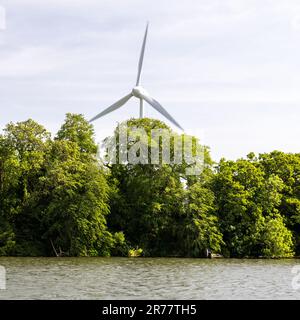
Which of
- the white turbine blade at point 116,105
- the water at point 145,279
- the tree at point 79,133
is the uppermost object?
the white turbine blade at point 116,105

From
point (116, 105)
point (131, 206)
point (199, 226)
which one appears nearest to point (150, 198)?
point (131, 206)

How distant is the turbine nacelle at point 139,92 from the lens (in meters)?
62.2

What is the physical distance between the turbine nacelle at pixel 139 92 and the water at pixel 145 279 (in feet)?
53.4

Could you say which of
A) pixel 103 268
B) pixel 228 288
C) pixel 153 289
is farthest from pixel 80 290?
pixel 103 268

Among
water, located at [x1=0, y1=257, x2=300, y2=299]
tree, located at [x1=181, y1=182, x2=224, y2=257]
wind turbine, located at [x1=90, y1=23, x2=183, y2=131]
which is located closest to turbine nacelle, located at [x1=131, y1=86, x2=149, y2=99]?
wind turbine, located at [x1=90, y1=23, x2=183, y2=131]

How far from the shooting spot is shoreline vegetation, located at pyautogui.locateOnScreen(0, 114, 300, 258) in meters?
55.0

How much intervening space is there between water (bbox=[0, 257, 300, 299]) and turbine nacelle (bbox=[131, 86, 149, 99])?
641 inches

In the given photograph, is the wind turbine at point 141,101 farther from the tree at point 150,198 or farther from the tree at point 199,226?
the tree at point 199,226

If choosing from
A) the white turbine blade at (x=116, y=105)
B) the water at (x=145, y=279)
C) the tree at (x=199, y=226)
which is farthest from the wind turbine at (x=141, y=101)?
the water at (x=145, y=279)

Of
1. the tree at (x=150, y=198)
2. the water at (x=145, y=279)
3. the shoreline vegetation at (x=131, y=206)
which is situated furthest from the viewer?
the tree at (x=150, y=198)

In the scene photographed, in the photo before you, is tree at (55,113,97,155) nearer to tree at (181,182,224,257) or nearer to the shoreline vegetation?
the shoreline vegetation

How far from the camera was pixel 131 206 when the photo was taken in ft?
195

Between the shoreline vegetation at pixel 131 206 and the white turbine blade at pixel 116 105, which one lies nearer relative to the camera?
the shoreline vegetation at pixel 131 206
